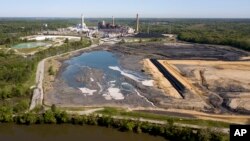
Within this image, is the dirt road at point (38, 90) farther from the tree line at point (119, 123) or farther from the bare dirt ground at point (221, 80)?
the bare dirt ground at point (221, 80)

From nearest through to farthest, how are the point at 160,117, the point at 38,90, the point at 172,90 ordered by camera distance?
1. the point at 160,117
2. the point at 38,90
3. the point at 172,90

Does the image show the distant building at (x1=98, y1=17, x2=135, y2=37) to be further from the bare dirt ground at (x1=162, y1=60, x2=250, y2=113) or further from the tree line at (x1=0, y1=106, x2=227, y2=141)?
the tree line at (x1=0, y1=106, x2=227, y2=141)

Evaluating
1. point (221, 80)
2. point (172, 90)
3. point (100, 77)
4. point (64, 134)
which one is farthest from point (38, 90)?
point (221, 80)

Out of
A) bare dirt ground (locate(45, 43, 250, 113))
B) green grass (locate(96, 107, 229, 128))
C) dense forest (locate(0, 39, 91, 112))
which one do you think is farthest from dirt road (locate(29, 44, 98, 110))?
green grass (locate(96, 107, 229, 128))

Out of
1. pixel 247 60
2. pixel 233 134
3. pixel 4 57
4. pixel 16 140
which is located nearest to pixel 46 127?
pixel 16 140

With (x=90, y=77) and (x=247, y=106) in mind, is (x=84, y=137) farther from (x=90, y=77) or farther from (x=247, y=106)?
(x=90, y=77)

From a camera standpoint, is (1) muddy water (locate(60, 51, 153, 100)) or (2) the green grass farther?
(1) muddy water (locate(60, 51, 153, 100))

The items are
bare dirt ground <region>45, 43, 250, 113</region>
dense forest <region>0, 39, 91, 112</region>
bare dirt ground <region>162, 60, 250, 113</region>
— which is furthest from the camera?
dense forest <region>0, 39, 91, 112</region>

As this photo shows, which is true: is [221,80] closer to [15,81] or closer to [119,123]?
[119,123]
